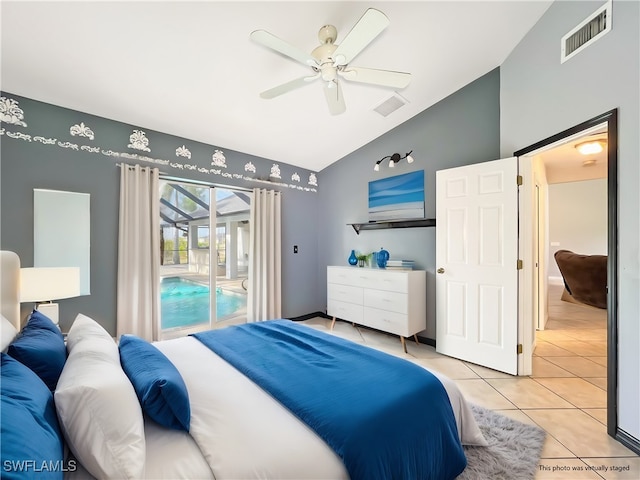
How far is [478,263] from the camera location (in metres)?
2.91

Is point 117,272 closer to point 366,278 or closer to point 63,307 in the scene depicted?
point 63,307

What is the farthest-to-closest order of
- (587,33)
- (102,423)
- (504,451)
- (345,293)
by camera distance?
(345,293)
(587,33)
(504,451)
(102,423)

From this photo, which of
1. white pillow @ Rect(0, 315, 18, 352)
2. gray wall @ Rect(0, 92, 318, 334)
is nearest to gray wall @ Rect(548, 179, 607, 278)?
gray wall @ Rect(0, 92, 318, 334)

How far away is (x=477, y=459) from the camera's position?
160 cm

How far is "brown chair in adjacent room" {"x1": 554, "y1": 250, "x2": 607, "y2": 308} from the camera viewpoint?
488 cm

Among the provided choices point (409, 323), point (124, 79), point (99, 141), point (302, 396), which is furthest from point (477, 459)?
point (99, 141)

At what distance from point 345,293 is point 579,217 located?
6366 millimetres

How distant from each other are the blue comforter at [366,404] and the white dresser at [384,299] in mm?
1669

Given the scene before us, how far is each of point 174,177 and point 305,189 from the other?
2.03m

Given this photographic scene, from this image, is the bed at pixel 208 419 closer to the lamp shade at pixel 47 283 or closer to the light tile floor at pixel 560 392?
the light tile floor at pixel 560 392

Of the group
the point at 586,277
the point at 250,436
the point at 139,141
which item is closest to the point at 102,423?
the point at 250,436

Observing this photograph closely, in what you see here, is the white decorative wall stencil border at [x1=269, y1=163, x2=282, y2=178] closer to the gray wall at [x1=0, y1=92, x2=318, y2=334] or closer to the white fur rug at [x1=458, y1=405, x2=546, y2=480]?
the gray wall at [x1=0, y1=92, x2=318, y2=334]

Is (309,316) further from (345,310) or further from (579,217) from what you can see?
(579,217)

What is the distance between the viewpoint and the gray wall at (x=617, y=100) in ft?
5.65
